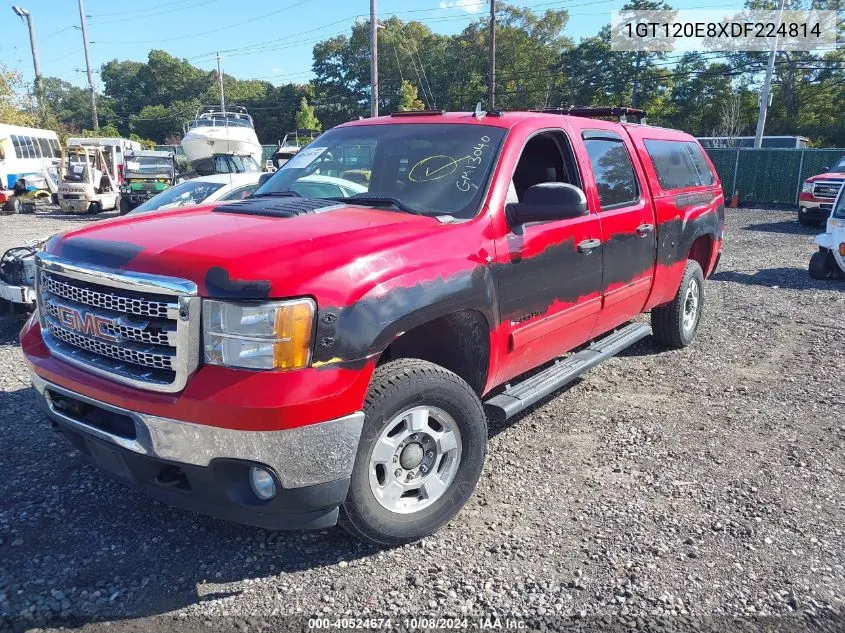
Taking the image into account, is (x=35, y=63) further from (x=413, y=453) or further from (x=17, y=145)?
(x=413, y=453)

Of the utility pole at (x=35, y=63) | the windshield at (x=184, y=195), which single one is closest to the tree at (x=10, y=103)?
the utility pole at (x=35, y=63)

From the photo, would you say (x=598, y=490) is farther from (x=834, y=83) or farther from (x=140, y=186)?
(x=834, y=83)

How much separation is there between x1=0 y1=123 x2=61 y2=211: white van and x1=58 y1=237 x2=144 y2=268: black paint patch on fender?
882 inches

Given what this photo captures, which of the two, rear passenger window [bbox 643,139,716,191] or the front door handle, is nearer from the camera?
the front door handle

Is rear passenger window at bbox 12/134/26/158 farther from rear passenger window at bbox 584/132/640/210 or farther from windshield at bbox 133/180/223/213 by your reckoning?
rear passenger window at bbox 584/132/640/210

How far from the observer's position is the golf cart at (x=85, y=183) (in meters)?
21.4

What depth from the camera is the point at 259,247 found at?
2.70 metres

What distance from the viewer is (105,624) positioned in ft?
8.42

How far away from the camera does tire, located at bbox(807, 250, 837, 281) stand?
9578 millimetres

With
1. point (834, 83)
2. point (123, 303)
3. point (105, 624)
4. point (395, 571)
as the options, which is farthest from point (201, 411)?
point (834, 83)

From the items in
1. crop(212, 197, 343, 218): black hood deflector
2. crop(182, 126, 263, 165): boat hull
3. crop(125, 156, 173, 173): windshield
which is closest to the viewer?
crop(212, 197, 343, 218): black hood deflector

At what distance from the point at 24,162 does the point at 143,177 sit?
8016mm

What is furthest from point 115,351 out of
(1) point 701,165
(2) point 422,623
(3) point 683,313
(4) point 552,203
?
(1) point 701,165

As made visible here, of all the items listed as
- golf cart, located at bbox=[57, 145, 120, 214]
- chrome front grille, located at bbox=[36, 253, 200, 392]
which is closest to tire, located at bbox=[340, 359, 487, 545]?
chrome front grille, located at bbox=[36, 253, 200, 392]
